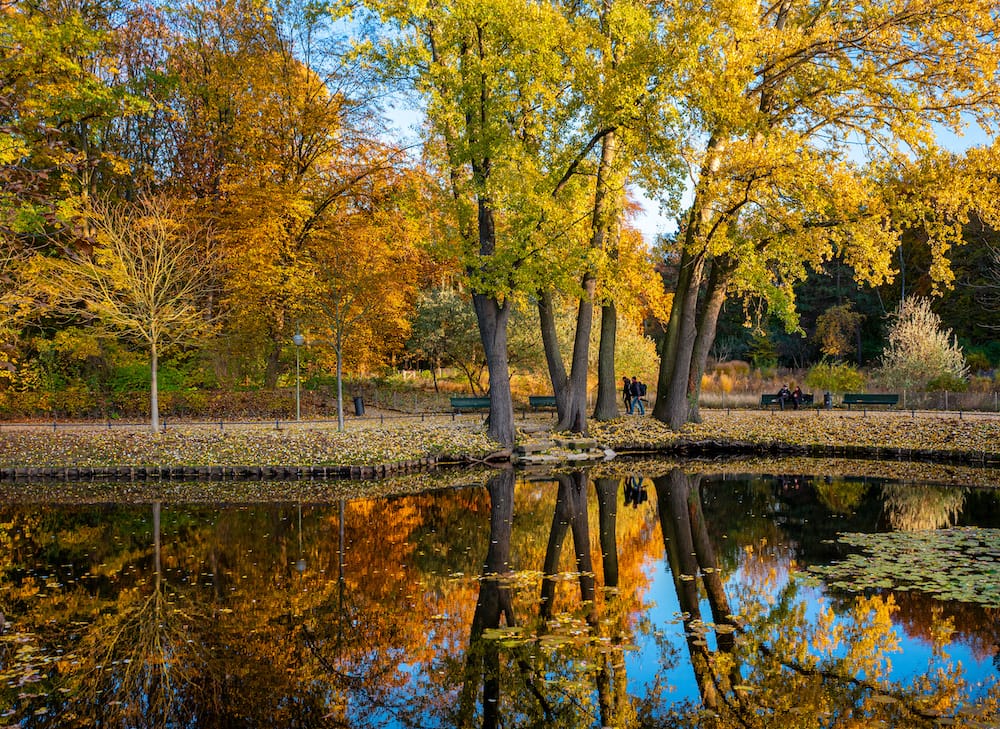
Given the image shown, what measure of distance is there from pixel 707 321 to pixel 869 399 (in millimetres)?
7757

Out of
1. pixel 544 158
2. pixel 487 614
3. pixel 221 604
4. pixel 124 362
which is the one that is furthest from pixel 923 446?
pixel 124 362

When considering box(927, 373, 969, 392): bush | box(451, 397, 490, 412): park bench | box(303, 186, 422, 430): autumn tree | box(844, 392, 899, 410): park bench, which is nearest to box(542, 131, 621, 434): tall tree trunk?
box(451, 397, 490, 412): park bench

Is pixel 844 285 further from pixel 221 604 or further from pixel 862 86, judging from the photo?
pixel 221 604

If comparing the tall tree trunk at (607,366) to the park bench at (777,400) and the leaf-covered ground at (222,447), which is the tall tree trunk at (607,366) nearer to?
the leaf-covered ground at (222,447)

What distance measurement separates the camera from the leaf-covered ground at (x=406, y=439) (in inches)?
770

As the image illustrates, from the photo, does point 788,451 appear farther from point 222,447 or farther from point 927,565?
point 222,447

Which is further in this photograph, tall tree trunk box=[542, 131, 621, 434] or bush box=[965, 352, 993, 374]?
bush box=[965, 352, 993, 374]

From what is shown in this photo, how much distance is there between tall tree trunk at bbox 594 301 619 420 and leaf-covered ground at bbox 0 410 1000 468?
821 mm

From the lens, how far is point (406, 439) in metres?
21.1

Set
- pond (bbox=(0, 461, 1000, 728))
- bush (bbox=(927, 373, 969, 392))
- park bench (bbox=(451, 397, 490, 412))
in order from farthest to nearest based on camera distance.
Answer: bush (bbox=(927, 373, 969, 392))
park bench (bbox=(451, 397, 490, 412))
pond (bbox=(0, 461, 1000, 728))

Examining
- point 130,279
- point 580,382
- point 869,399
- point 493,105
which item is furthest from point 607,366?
point 130,279

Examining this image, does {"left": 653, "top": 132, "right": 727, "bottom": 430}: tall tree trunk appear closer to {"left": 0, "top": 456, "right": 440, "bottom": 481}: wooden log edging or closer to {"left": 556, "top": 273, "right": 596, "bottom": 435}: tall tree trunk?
{"left": 556, "top": 273, "right": 596, "bottom": 435}: tall tree trunk

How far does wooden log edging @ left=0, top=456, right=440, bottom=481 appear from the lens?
18.8 metres

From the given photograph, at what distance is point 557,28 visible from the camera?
18.8 metres
